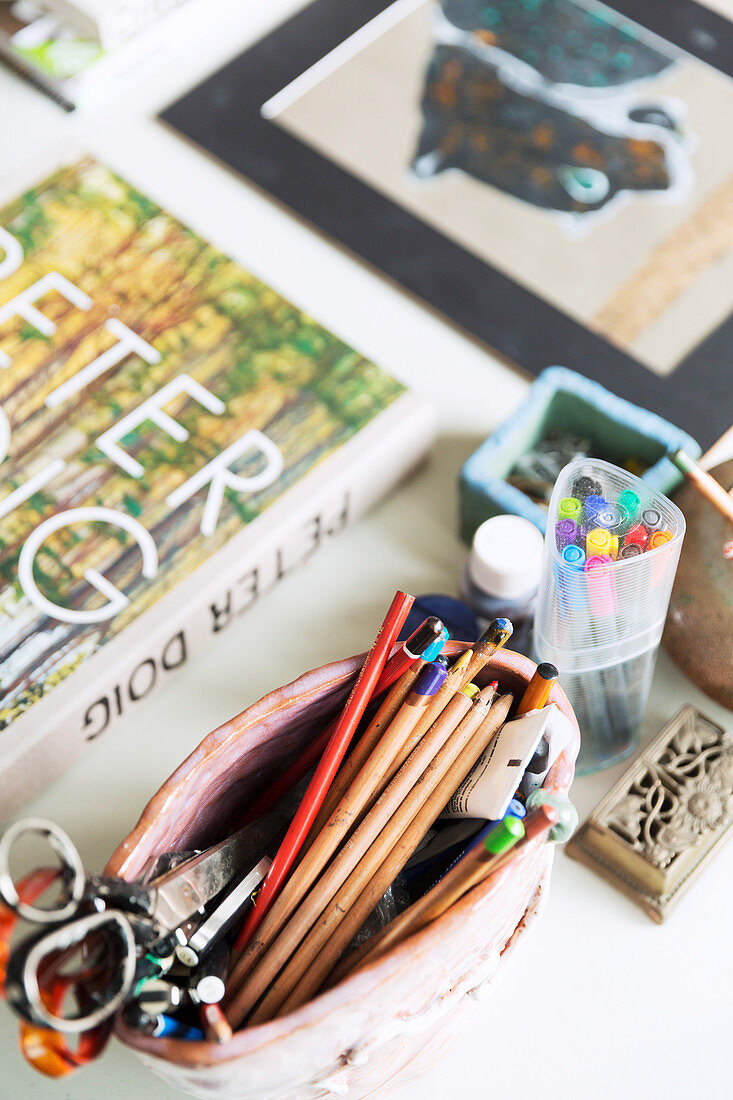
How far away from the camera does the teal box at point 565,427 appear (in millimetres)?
560

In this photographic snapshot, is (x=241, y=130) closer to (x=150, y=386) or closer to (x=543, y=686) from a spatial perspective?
(x=150, y=386)

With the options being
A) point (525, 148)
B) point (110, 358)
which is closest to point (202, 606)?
point (110, 358)

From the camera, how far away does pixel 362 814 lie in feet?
1.33

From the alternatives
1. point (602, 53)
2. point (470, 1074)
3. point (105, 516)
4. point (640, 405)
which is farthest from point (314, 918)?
point (602, 53)

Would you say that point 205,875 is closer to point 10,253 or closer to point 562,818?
point 562,818

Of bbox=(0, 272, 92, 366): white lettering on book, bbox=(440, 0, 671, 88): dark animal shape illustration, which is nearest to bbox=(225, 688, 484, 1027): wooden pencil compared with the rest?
bbox=(0, 272, 92, 366): white lettering on book

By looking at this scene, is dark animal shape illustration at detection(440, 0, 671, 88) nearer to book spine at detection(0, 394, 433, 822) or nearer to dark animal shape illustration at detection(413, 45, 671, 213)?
dark animal shape illustration at detection(413, 45, 671, 213)

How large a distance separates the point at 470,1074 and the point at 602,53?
0.68 metres

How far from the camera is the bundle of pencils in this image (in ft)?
1.27

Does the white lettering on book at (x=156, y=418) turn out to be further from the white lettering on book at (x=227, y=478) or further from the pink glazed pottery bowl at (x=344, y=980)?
the pink glazed pottery bowl at (x=344, y=980)

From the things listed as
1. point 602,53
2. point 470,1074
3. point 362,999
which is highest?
point 602,53

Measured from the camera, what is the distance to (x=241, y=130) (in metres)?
0.75

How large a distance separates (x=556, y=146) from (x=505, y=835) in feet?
1.78

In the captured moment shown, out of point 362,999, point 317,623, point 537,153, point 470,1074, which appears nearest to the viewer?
point 362,999
